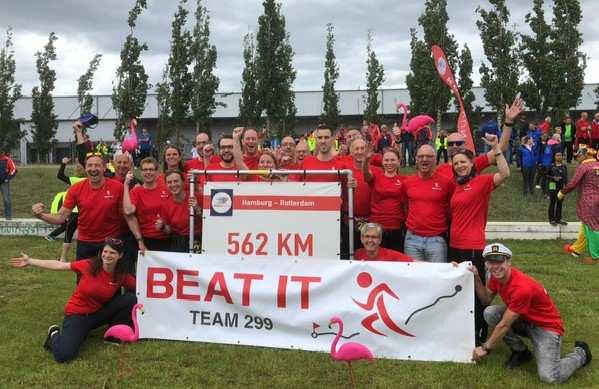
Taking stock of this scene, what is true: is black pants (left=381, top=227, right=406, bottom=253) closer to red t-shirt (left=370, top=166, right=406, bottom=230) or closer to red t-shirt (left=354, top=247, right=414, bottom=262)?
red t-shirt (left=370, top=166, right=406, bottom=230)

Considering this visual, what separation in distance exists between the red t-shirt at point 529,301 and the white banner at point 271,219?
165 centimetres

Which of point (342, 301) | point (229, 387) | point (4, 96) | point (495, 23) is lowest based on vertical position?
point (229, 387)

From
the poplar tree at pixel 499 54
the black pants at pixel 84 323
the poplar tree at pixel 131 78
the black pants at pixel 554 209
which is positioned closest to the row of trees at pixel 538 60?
the poplar tree at pixel 499 54

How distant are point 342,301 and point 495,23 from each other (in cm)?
2015

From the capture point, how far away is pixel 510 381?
4.72m

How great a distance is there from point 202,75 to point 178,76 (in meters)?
1.46

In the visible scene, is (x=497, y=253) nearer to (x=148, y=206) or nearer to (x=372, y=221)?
(x=372, y=221)

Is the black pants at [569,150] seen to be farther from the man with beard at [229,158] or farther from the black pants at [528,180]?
the man with beard at [229,158]

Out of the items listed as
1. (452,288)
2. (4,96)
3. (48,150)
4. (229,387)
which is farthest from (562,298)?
(48,150)

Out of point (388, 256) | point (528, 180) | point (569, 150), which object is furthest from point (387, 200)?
point (569, 150)

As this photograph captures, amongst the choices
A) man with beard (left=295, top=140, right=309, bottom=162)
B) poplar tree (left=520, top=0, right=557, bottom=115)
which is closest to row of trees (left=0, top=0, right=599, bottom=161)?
poplar tree (left=520, top=0, right=557, bottom=115)

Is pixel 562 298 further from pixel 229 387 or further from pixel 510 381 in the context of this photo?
pixel 229 387

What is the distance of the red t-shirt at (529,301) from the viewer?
15.5 ft

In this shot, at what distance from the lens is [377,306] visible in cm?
→ 528
